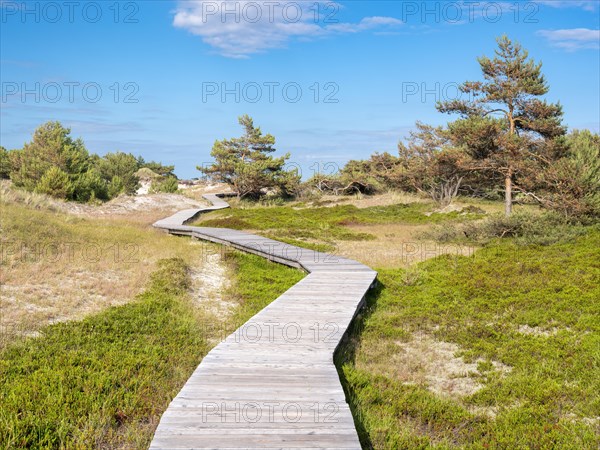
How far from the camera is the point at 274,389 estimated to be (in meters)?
5.44

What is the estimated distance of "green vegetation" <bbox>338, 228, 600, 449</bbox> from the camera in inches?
221

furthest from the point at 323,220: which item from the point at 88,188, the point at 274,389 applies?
the point at 274,389

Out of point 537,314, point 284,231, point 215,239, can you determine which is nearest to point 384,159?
point 284,231

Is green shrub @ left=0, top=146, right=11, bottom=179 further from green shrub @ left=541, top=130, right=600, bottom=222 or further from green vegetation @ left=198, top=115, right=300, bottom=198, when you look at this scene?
green shrub @ left=541, top=130, right=600, bottom=222

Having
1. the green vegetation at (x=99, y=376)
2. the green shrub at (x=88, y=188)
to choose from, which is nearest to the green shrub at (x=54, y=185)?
the green shrub at (x=88, y=188)

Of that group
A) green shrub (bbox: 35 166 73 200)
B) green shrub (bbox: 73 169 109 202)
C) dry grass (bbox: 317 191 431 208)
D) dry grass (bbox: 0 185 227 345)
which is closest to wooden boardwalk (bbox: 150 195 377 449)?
dry grass (bbox: 0 185 227 345)

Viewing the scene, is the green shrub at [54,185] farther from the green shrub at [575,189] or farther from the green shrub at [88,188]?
the green shrub at [575,189]

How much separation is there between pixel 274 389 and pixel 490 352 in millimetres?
4464

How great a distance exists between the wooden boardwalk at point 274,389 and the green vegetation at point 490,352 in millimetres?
660

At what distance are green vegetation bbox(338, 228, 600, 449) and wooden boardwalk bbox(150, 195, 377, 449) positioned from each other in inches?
26.0

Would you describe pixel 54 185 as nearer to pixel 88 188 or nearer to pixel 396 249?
pixel 88 188

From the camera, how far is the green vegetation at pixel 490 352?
5.62 metres

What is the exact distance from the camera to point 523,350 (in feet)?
26.7

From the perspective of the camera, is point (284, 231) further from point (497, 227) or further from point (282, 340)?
point (282, 340)
